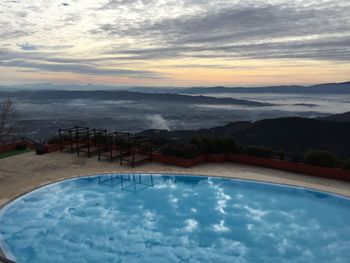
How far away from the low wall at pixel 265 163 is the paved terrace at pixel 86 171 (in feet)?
1.57

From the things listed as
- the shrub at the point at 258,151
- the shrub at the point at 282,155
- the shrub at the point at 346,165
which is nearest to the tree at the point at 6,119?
the shrub at the point at 258,151

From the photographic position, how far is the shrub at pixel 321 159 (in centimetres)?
1811

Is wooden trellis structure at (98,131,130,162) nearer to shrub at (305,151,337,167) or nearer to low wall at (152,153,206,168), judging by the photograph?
low wall at (152,153,206,168)

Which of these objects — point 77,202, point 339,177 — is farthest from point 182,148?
point 339,177

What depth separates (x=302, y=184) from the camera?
17031mm

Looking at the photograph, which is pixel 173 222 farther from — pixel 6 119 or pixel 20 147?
pixel 6 119

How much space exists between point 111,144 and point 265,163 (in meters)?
10.8

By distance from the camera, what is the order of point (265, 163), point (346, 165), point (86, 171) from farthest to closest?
point (265, 163) < point (86, 171) < point (346, 165)

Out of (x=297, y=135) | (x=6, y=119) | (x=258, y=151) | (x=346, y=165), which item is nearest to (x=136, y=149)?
(x=258, y=151)

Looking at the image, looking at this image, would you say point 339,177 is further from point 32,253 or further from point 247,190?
point 32,253

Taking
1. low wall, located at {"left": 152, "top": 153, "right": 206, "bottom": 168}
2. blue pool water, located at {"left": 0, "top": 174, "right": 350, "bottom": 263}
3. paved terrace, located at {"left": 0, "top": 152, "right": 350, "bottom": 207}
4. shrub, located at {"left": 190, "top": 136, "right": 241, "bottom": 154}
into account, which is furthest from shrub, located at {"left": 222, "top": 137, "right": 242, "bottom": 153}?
blue pool water, located at {"left": 0, "top": 174, "right": 350, "bottom": 263}

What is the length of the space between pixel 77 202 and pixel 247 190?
9.14 m

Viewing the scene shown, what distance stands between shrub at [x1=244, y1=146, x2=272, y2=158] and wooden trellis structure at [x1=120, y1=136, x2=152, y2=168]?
21.5 ft

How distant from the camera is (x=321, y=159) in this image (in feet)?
60.1
